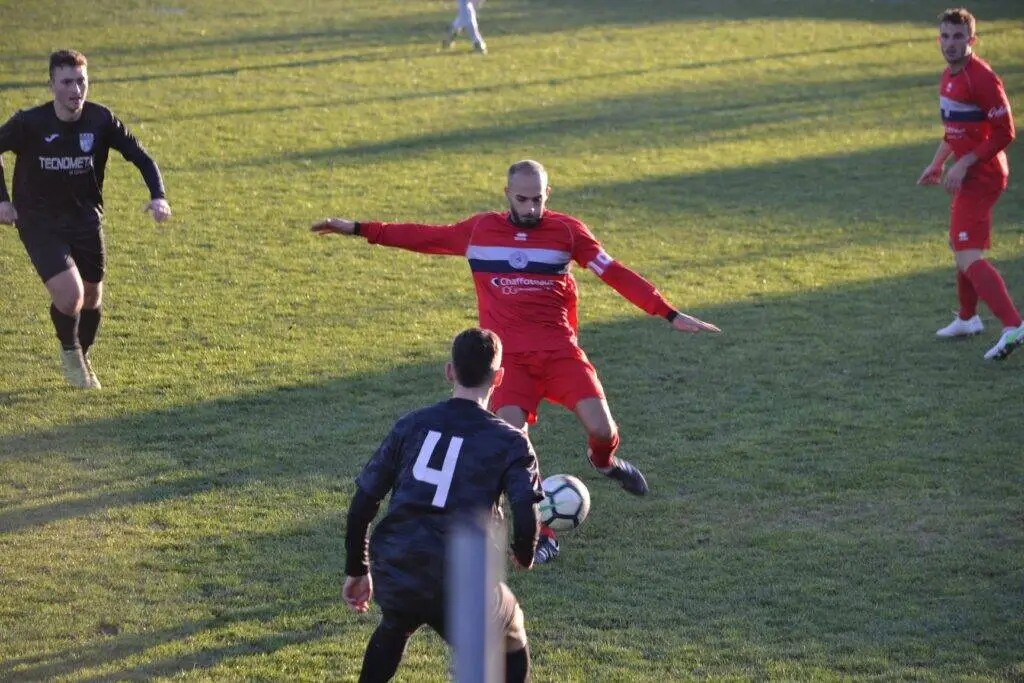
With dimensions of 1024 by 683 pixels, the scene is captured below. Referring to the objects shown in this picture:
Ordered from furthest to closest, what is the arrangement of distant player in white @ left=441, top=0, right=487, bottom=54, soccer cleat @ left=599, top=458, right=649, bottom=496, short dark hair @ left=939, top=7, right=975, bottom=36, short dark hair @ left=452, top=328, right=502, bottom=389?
distant player in white @ left=441, top=0, right=487, bottom=54 → short dark hair @ left=939, top=7, right=975, bottom=36 → soccer cleat @ left=599, top=458, right=649, bottom=496 → short dark hair @ left=452, top=328, right=502, bottom=389

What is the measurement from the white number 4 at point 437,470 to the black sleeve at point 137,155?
17.3 feet

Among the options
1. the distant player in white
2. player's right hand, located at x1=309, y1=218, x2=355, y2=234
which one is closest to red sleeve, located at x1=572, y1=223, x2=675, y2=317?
player's right hand, located at x1=309, y1=218, x2=355, y2=234

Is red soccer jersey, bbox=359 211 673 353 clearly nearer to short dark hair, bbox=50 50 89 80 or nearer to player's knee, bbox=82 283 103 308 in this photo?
short dark hair, bbox=50 50 89 80

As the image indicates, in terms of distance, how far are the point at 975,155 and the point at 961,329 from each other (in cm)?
172

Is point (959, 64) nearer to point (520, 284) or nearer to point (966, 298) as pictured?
point (966, 298)

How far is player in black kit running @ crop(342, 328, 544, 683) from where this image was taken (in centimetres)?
505

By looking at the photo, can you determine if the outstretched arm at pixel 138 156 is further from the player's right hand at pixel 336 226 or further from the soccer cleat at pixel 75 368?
the player's right hand at pixel 336 226

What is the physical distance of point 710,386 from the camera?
10.5 metres

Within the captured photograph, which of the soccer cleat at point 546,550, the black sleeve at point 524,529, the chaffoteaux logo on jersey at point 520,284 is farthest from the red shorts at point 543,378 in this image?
the black sleeve at point 524,529

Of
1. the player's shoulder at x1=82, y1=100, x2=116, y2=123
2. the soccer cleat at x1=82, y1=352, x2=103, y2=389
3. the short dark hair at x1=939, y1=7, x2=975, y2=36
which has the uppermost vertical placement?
the short dark hair at x1=939, y1=7, x2=975, y2=36

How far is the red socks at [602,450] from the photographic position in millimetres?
7820

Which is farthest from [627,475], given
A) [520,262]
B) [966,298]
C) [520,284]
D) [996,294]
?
[966,298]

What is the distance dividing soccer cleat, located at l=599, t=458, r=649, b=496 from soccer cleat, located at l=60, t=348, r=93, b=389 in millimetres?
4444

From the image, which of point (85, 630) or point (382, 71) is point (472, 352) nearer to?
point (85, 630)
